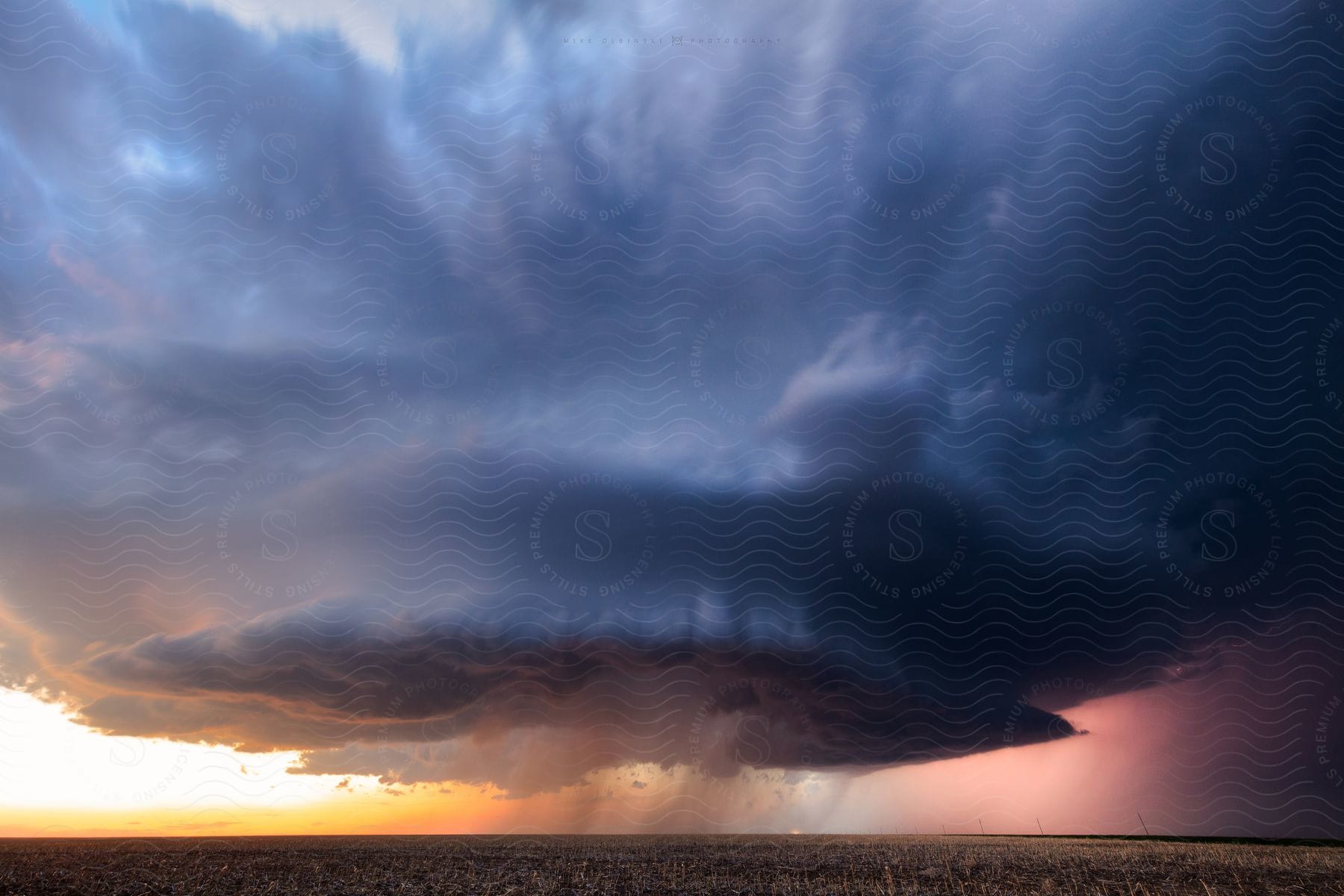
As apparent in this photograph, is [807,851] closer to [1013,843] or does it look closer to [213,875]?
[1013,843]

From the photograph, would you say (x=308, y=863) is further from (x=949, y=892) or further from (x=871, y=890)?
(x=949, y=892)

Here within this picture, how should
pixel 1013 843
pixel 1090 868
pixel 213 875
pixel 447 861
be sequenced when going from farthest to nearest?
1. pixel 1013 843
2. pixel 447 861
3. pixel 1090 868
4. pixel 213 875

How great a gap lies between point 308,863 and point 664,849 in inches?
913

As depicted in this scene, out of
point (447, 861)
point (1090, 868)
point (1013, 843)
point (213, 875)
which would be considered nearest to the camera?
point (213, 875)

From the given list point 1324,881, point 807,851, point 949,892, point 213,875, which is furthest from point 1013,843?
point 213,875

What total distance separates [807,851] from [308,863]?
31.3 meters

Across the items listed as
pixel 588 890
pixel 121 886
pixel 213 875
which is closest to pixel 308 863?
pixel 213 875

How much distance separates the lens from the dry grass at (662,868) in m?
39.6

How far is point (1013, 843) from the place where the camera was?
69.4 m

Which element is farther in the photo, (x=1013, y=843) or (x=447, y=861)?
(x=1013, y=843)

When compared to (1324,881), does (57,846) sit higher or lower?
higher

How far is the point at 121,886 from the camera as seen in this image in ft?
128

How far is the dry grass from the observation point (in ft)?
130

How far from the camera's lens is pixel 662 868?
156 ft
